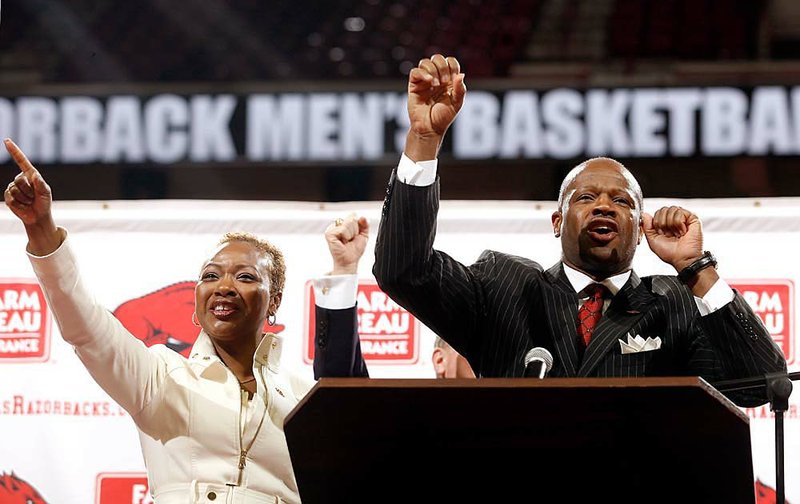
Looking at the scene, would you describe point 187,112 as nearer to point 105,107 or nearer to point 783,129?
point 105,107

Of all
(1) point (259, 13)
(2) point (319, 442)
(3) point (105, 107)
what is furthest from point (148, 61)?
(2) point (319, 442)

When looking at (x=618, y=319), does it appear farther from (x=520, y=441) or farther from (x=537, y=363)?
(x=520, y=441)

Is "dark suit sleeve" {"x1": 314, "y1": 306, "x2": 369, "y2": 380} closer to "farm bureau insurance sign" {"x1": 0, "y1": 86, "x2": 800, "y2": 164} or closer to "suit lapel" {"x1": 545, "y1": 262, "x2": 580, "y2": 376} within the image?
"suit lapel" {"x1": 545, "y1": 262, "x2": 580, "y2": 376}

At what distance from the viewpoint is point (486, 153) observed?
4156 millimetres

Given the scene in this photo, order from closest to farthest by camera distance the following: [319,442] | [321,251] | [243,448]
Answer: [319,442], [243,448], [321,251]

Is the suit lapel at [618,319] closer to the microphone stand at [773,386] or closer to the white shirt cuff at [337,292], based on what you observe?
the microphone stand at [773,386]

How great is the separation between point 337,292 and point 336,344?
0.41 ft

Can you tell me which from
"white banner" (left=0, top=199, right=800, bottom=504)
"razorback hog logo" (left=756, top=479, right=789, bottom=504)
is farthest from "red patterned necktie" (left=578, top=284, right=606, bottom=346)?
"razorback hog logo" (left=756, top=479, right=789, bottom=504)

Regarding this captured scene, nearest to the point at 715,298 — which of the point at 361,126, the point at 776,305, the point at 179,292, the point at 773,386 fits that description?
the point at 773,386

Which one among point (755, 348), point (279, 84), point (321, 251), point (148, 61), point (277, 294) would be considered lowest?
point (755, 348)

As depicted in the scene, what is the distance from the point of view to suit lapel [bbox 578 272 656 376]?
1726 millimetres

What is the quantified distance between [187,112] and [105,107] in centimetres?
31

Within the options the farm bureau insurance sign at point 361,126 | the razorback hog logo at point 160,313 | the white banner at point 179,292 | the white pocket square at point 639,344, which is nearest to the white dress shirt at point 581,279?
the white pocket square at point 639,344

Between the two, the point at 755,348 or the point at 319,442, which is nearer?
the point at 319,442
